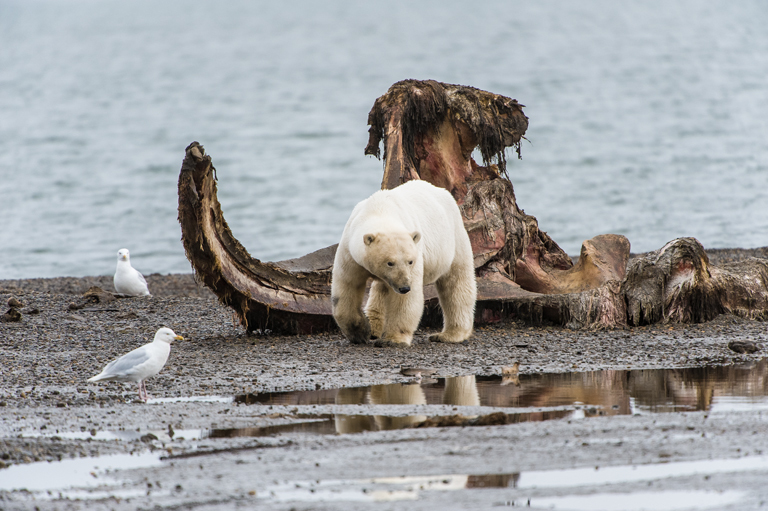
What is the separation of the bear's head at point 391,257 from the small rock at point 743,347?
9.92 ft

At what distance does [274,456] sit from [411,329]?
165 inches

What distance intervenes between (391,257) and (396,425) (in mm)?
2773

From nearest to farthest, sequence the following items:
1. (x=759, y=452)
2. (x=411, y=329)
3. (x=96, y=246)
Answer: (x=759, y=452), (x=411, y=329), (x=96, y=246)

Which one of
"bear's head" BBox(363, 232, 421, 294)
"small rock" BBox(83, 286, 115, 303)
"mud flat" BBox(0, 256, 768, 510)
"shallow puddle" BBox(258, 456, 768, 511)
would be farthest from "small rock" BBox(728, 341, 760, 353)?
"small rock" BBox(83, 286, 115, 303)

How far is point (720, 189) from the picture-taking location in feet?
104

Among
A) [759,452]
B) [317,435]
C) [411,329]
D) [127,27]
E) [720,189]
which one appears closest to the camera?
[759,452]

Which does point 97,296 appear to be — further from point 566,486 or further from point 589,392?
point 566,486

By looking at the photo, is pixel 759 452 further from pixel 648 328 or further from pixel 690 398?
pixel 648 328

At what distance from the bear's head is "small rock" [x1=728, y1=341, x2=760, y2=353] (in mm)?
3023

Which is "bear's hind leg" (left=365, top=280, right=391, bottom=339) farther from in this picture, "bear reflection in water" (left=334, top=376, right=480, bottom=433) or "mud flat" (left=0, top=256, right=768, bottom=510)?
"bear reflection in water" (left=334, top=376, right=480, bottom=433)

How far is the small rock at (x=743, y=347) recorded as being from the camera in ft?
25.1

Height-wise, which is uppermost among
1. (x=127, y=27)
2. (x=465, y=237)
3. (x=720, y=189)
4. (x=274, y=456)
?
(x=127, y=27)

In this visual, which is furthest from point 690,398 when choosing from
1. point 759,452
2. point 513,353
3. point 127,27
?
point 127,27

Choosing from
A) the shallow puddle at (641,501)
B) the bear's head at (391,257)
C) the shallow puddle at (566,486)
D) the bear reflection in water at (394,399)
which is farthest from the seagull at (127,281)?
the shallow puddle at (641,501)
